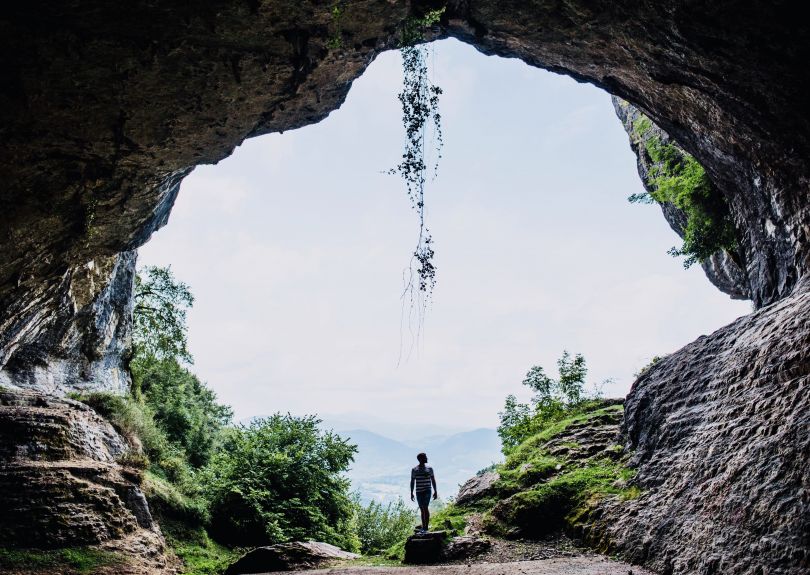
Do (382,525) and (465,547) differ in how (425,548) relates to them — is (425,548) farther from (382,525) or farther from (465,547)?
(382,525)

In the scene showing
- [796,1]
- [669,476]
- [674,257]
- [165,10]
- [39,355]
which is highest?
[165,10]

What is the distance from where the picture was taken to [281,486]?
15.6 metres

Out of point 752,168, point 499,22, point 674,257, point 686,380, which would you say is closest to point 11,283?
point 499,22

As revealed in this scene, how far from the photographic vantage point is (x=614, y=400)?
17.0 meters

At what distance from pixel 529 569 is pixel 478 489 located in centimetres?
605

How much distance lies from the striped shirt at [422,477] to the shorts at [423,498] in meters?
0.06

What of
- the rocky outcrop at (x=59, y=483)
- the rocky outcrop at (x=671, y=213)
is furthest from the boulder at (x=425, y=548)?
the rocky outcrop at (x=671, y=213)

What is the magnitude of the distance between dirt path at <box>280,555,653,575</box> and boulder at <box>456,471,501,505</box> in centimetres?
442

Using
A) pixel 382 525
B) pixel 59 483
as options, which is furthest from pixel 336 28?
pixel 382 525

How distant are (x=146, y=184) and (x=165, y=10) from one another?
4.75 m

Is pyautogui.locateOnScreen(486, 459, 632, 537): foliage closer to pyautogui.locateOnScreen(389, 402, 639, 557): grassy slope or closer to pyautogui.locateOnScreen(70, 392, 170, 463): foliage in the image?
pyautogui.locateOnScreen(389, 402, 639, 557): grassy slope

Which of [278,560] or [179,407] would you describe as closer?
[278,560]

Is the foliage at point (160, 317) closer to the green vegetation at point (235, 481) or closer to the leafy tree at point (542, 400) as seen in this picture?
the green vegetation at point (235, 481)

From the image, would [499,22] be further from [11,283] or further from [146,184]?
[11,283]
